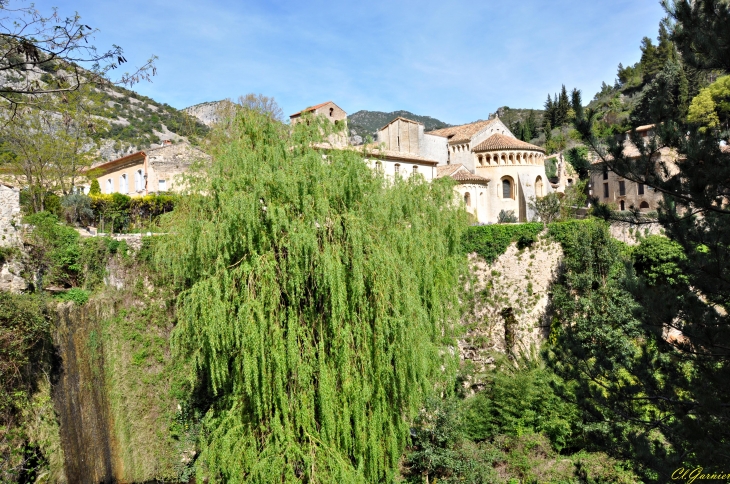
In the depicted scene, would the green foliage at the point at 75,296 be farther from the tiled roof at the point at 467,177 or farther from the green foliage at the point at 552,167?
the green foliage at the point at 552,167

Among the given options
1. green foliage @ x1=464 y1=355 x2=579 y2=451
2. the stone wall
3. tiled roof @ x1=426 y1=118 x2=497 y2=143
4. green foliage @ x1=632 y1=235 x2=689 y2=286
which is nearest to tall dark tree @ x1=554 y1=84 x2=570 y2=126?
tiled roof @ x1=426 y1=118 x2=497 y2=143

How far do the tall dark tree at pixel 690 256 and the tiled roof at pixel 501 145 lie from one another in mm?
23358

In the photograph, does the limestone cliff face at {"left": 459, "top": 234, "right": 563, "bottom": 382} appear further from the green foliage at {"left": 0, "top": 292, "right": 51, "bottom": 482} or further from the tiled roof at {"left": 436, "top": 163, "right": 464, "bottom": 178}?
the green foliage at {"left": 0, "top": 292, "right": 51, "bottom": 482}

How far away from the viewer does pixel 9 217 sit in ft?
42.7

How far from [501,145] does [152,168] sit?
1952 centimetres

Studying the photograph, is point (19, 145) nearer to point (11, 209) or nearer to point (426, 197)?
point (11, 209)

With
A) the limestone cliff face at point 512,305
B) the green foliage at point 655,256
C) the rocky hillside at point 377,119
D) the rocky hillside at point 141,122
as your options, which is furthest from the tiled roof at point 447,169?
the rocky hillside at point 377,119

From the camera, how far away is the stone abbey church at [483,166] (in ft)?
94.8

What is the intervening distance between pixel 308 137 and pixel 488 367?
11.8 m

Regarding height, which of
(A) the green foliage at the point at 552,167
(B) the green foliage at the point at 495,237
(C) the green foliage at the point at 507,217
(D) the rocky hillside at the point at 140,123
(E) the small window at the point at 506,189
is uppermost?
(D) the rocky hillside at the point at 140,123

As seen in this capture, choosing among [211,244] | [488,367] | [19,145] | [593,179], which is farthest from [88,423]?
[593,179]

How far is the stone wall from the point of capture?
12875 mm

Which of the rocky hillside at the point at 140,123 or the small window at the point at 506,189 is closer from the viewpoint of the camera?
the small window at the point at 506,189

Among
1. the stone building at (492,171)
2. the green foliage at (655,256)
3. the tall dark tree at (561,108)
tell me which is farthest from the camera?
the tall dark tree at (561,108)
